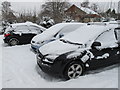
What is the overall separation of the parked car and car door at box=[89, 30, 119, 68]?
5.21 metres

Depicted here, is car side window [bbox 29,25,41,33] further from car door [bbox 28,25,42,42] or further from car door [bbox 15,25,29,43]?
car door [bbox 15,25,29,43]

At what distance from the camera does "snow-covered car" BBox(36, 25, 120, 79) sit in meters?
3.45

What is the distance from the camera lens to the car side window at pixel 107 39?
3846mm

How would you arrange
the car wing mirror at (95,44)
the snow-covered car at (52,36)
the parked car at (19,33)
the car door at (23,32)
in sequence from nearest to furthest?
the car wing mirror at (95,44) < the snow-covered car at (52,36) < the parked car at (19,33) < the car door at (23,32)

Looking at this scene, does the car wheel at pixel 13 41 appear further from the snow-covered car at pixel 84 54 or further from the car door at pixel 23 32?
the snow-covered car at pixel 84 54

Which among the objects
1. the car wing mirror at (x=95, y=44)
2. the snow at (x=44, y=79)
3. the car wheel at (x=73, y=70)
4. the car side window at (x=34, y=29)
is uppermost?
the car wing mirror at (x=95, y=44)

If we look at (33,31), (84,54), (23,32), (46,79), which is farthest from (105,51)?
(23,32)

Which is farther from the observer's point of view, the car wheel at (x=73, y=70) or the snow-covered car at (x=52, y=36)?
the snow-covered car at (x=52, y=36)

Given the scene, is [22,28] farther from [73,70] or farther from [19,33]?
[73,70]

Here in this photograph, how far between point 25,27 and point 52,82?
5529 millimetres

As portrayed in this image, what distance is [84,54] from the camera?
3.58m

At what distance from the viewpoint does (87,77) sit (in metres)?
3.61

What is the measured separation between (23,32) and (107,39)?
5.54 m

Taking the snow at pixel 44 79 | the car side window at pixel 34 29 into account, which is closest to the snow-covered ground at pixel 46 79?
the snow at pixel 44 79
